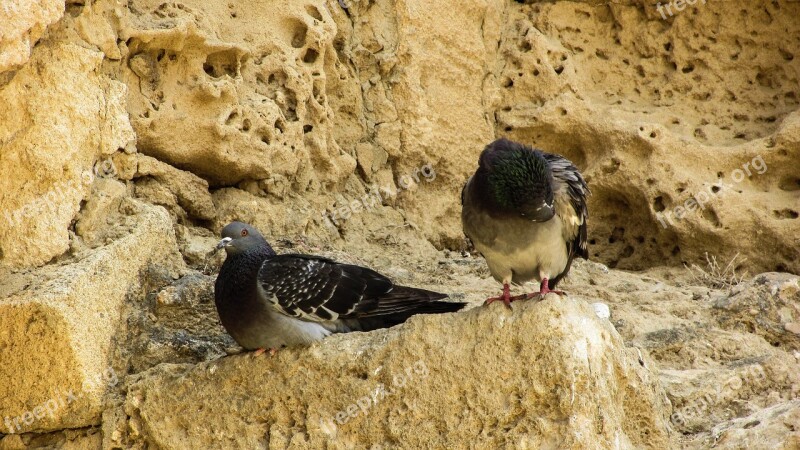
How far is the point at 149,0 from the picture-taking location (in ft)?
20.1

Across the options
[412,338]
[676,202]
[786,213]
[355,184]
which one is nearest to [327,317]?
[412,338]

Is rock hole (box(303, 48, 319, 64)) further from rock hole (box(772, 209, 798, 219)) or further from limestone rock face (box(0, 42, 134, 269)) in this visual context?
rock hole (box(772, 209, 798, 219))

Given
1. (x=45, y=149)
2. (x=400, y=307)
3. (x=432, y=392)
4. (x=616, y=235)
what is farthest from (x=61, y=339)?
(x=616, y=235)

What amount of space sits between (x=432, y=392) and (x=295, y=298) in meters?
0.89

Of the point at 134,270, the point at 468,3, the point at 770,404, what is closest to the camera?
the point at 770,404

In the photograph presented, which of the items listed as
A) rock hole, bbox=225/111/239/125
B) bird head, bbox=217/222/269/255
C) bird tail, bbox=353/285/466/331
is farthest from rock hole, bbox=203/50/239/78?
bird tail, bbox=353/285/466/331

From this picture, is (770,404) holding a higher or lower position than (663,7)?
lower

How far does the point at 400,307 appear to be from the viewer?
518cm

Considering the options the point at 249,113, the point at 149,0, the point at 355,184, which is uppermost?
the point at 149,0

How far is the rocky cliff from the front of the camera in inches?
179

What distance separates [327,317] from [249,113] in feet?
5.80

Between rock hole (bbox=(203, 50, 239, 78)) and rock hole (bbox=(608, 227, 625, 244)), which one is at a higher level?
rock hole (bbox=(203, 50, 239, 78))

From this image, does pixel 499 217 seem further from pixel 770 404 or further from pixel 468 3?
pixel 468 3

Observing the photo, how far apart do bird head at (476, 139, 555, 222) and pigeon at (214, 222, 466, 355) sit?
74cm
